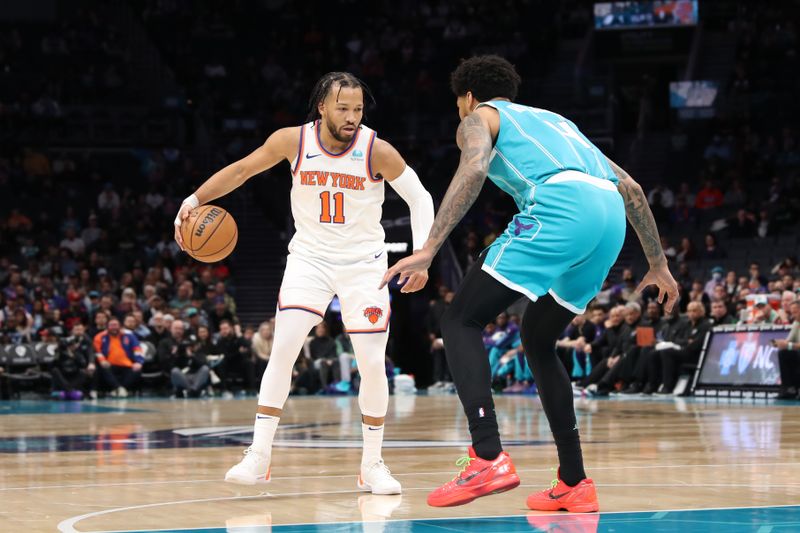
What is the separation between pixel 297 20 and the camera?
31.9 metres

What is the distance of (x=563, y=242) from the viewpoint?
17.6 feet

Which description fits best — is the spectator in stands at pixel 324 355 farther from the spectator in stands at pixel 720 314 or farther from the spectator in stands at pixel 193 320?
the spectator in stands at pixel 720 314

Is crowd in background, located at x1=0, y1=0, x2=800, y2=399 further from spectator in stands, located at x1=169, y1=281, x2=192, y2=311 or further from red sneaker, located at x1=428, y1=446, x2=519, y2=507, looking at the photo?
red sneaker, located at x1=428, y1=446, x2=519, y2=507

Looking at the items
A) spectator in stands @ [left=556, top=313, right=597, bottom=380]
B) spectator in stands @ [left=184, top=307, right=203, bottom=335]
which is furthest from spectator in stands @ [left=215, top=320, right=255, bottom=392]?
spectator in stands @ [left=556, top=313, right=597, bottom=380]

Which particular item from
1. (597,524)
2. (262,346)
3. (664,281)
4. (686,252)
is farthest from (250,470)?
(686,252)

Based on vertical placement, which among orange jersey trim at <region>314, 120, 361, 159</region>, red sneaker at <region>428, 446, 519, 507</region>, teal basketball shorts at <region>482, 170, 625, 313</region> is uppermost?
orange jersey trim at <region>314, 120, 361, 159</region>

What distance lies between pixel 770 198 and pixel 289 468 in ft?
59.8

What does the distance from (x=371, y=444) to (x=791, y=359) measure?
35.2 ft

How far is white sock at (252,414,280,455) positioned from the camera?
6520mm

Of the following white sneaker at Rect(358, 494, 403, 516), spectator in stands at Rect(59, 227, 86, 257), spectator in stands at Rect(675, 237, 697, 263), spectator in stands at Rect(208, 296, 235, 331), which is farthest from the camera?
spectator in stands at Rect(59, 227, 86, 257)

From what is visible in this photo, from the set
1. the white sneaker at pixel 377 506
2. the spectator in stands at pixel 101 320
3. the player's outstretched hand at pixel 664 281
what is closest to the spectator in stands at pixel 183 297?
the spectator in stands at pixel 101 320

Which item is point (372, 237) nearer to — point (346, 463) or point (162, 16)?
point (346, 463)

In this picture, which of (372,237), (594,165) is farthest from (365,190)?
(594,165)

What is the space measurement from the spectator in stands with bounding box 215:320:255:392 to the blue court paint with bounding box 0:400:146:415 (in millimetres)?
3118
